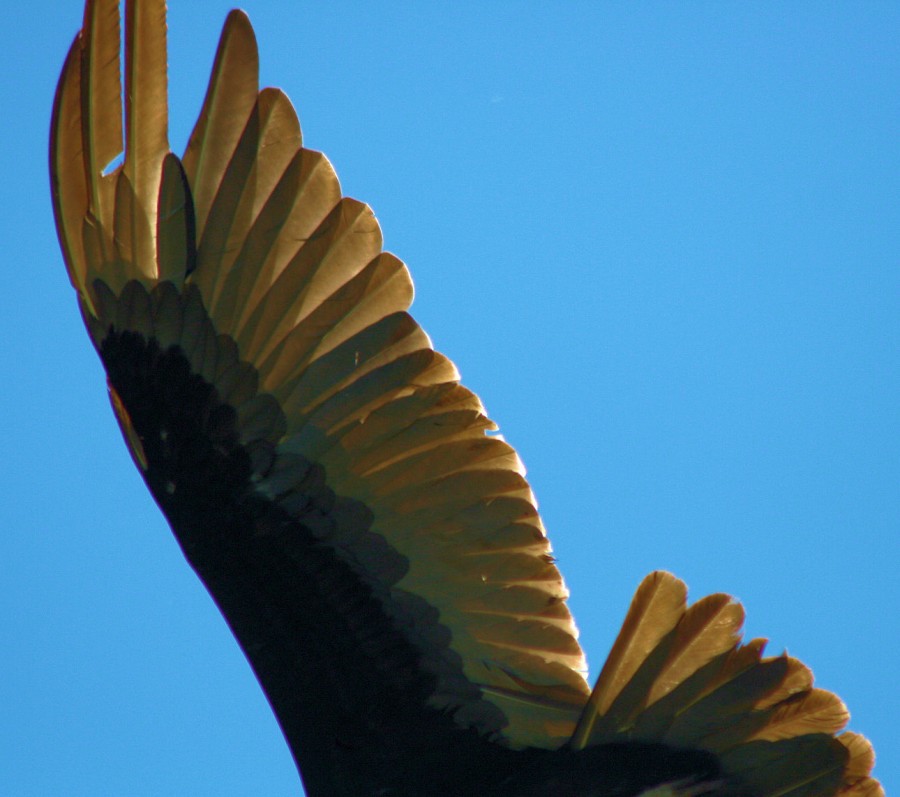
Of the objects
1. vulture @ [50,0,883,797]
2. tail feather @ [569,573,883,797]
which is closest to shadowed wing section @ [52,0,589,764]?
vulture @ [50,0,883,797]

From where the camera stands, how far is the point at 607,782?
3855 mm

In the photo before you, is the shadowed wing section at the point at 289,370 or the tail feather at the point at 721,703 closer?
the shadowed wing section at the point at 289,370

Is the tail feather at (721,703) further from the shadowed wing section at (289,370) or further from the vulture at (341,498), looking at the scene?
the shadowed wing section at (289,370)

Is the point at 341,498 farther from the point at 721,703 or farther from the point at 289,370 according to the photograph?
the point at 721,703

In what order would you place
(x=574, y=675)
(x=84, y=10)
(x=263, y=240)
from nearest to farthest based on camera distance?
1. (x=84, y=10)
2. (x=263, y=240)
3. (x=574, y=675)

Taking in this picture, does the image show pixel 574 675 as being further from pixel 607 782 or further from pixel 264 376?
pixel 264 376

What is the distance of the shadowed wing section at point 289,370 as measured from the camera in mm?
3490

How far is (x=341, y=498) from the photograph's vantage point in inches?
144

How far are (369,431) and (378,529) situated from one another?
0.83 feet

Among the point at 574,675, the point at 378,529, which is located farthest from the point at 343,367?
the point at 574,675

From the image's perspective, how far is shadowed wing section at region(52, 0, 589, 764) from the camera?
3.49m

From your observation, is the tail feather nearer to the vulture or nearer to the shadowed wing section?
the vulture

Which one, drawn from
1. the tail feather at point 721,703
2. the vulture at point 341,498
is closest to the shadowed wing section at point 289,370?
the vulture at point 341,498

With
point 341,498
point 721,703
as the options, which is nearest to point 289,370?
point 341,498
